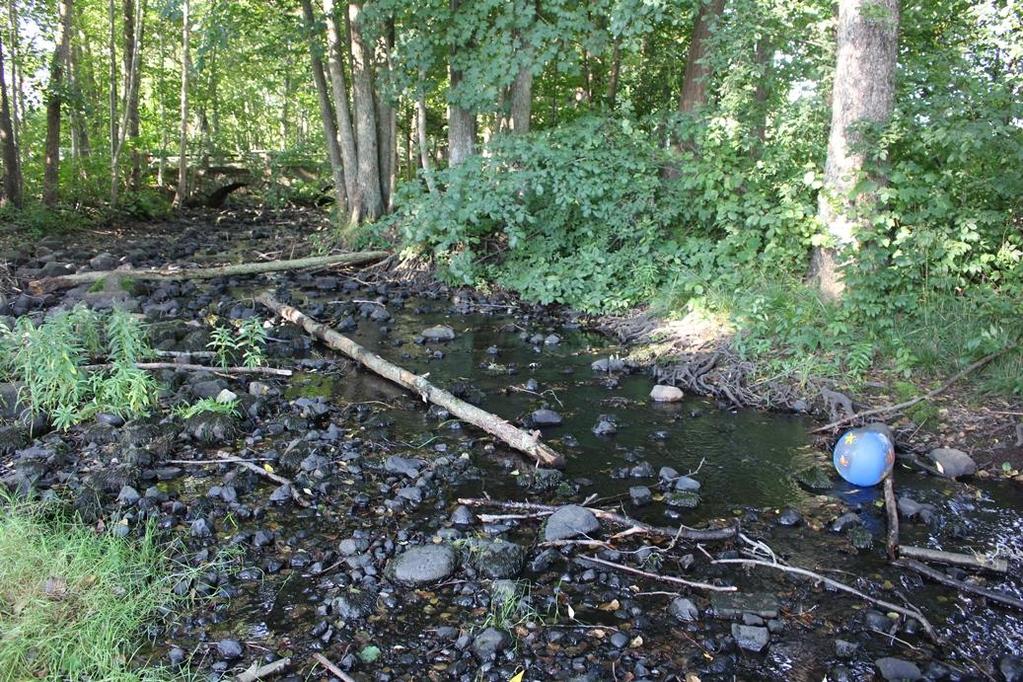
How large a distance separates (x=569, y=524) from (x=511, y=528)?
362 mm

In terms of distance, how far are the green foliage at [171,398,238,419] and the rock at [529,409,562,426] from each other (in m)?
2.49

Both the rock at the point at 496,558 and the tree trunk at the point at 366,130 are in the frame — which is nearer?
the rock at the point at 496,558

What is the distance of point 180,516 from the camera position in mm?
4688

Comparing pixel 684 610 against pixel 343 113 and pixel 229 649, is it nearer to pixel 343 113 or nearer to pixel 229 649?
pixel 229 649

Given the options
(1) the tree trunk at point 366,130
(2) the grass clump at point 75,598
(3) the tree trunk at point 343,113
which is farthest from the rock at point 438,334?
(3) the tree trunk at point 343,113

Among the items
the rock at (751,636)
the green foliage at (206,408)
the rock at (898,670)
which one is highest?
the green foliage at (206,408)

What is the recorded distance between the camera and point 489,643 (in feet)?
11.7

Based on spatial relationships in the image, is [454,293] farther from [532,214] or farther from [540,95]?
[540,95]

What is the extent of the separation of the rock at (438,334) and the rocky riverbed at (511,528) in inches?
43.1

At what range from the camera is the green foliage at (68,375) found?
6047 millimetres

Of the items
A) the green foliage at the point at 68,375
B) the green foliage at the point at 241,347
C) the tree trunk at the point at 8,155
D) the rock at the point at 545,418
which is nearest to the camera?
the green foliage at the point at 68,375

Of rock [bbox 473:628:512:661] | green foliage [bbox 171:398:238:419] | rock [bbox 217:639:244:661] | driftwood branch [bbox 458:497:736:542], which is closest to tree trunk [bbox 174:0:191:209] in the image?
green foliage [bbox 171:398:238:419]

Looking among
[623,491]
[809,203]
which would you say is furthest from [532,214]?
[623,491]

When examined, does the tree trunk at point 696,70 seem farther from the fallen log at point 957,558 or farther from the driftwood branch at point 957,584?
the driftwood branch at point 957,584
